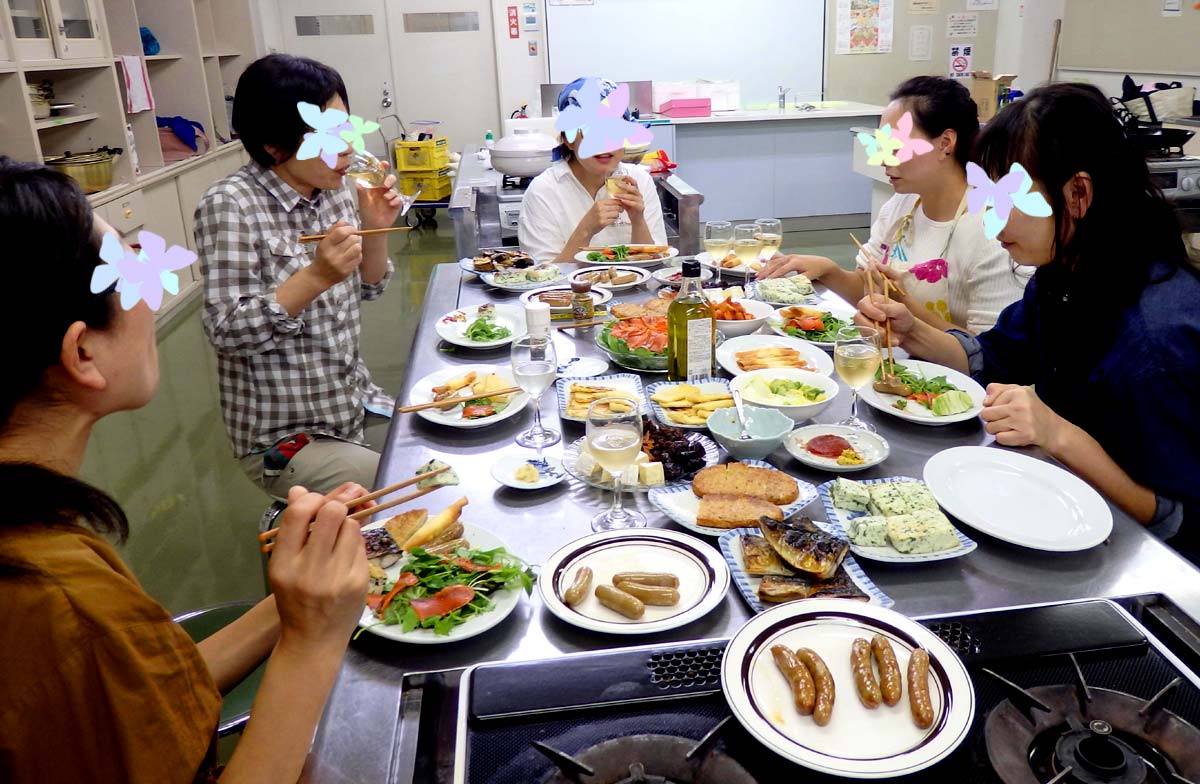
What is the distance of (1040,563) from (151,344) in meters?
1.25

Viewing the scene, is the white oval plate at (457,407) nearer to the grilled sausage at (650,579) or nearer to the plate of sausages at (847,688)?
the grilled sausage at (650,579)

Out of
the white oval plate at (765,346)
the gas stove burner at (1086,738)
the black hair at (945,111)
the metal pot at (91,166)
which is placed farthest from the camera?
the metal pot at (91,166)

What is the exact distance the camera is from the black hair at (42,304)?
0.84 m

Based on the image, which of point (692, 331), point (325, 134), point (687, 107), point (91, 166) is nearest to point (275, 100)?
point (325, 134)

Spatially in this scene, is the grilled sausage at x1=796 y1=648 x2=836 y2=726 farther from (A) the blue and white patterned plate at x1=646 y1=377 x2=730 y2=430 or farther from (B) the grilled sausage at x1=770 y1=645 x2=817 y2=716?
(A) the blue and white patterned plate at x1=646 y1=377 x2=730 y2=430

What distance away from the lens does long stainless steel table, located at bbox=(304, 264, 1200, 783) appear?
948 millimetres

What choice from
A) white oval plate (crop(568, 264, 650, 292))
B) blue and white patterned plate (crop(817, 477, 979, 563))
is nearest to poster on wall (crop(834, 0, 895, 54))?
white oval plate (crop(568, 264, 650, 292))

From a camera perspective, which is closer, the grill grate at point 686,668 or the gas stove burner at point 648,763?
the gas stove burner at point 648,763

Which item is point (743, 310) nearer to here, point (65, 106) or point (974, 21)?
point (65, 106)

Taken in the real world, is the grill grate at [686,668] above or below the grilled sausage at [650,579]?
above

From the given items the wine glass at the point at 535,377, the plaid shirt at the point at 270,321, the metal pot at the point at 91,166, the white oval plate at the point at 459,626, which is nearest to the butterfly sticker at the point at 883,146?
the wine glass at the point at 535,377

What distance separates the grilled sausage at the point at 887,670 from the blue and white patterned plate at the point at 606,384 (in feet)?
2.67

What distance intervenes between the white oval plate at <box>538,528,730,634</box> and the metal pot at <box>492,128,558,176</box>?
2.97 m

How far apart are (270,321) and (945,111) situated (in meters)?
1.96
